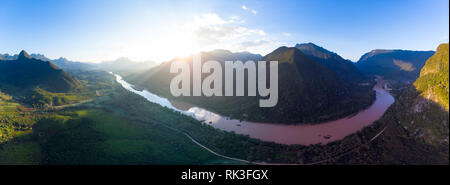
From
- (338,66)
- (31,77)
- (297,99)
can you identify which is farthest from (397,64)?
(31,77)

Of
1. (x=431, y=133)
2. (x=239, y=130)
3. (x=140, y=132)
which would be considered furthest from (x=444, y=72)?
(x=140, y=132)

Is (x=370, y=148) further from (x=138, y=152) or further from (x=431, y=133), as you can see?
(x=138, y=152)

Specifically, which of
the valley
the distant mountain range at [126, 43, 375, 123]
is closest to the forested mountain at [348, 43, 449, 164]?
the valley

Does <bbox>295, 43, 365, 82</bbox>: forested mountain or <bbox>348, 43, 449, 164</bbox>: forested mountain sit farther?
<bbox>295, 43, 365, 82</bbox>: forested mountain

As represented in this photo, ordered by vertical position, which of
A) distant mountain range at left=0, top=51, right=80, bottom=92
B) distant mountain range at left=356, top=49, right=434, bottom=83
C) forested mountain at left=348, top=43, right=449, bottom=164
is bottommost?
forested mountain at left=348, top=43, right=449, bottom=164

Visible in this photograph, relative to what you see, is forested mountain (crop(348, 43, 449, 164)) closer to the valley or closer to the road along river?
the valley

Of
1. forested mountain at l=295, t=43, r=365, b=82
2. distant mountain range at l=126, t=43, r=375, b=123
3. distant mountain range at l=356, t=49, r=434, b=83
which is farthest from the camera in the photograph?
distant mountain range at l=356, t=49, r=434, b=83
